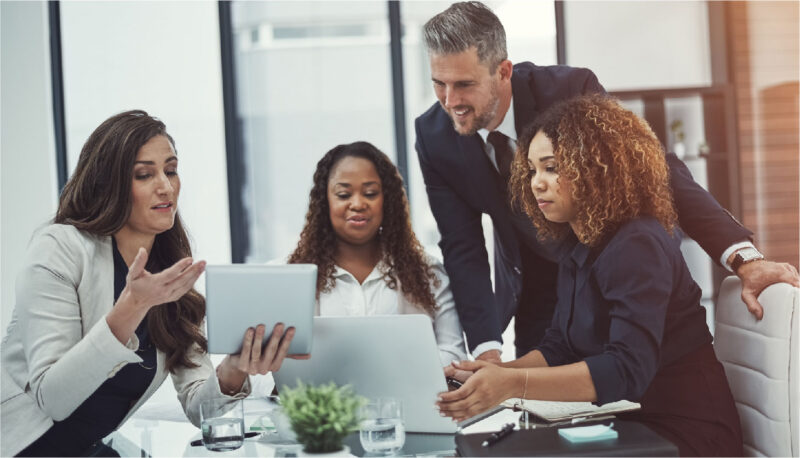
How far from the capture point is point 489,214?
2461 millimetres

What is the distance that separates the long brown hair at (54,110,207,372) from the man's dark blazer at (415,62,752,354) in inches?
34.0

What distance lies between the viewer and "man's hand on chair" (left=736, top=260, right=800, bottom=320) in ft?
5.42

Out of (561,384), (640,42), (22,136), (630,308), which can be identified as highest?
(640,42)

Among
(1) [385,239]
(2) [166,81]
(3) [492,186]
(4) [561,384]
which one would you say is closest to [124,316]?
(4) [561,384]

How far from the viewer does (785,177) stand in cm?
480

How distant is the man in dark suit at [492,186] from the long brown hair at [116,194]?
2.67ft

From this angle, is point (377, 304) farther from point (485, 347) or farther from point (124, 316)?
point (124, 316)

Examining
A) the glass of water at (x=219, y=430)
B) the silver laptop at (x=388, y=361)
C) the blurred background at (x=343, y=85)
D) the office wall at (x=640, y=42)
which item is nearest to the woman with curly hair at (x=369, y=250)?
the silver laptop at (x=388, y=361)

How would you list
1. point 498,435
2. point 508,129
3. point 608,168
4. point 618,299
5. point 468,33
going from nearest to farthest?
point 498,435 < point 618,299 < point 608,168 < point 468,33 < point 508,129

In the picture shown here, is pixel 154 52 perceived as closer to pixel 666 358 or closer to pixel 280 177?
pixel 280 177

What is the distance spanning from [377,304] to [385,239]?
22cm

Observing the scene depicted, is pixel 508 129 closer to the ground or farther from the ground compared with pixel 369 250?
farther from the ground

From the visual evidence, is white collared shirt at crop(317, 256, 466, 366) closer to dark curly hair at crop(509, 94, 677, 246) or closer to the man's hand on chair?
dark curly hair at crop(509, 94, 677, 246)

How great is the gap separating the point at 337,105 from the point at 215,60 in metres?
0.82
